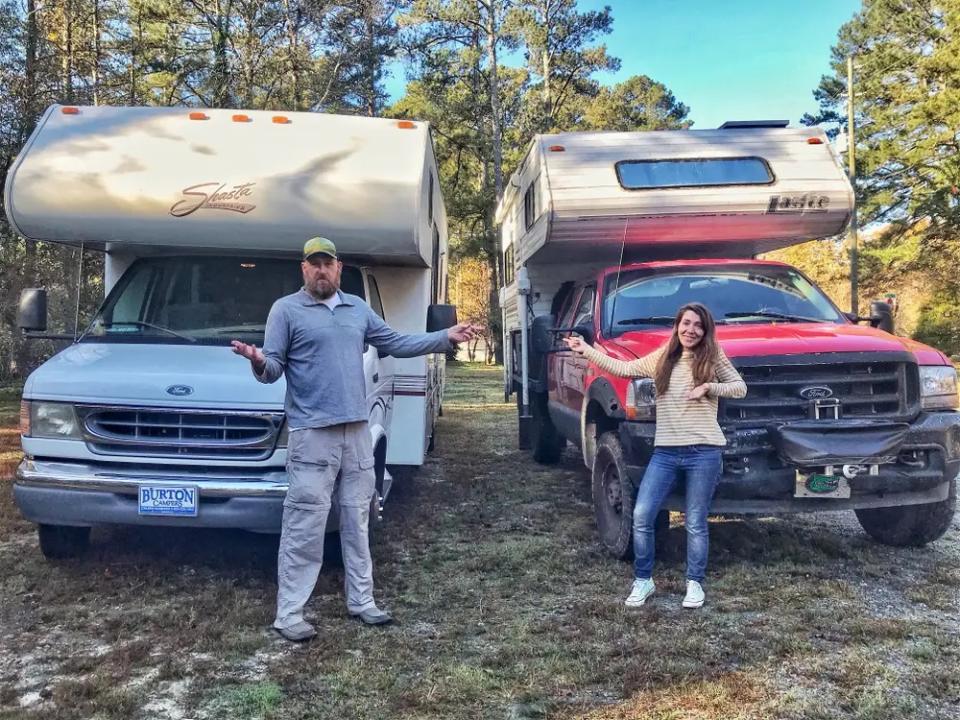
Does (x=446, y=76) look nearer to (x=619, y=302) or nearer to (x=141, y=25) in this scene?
(x=141, y=25)

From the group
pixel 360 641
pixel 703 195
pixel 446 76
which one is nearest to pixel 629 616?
pixel 360 641

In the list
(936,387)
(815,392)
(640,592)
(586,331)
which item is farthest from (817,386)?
(586,331)

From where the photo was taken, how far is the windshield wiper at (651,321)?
610 cm

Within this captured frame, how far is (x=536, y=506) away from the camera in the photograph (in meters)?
7.10

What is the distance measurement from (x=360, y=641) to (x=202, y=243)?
9.36 feet

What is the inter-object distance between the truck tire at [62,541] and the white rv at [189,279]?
0.01 metres

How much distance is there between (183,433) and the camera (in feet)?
15.2

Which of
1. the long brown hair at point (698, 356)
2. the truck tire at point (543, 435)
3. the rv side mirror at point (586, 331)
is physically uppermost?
the rv side mirror at point (586, 331)

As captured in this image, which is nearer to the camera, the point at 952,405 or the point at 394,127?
the point at 952,405

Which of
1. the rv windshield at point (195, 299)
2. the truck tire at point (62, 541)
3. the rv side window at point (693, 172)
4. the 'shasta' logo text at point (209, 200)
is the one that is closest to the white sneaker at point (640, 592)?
the rv windshield at point (195, 299)

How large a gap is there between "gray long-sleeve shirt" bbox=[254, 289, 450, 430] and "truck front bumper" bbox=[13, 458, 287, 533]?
608 millimetres

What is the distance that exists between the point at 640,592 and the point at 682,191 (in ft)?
12.4

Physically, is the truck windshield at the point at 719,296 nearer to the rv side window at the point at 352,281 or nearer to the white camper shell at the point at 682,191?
the white camper shell at the point at 682,191

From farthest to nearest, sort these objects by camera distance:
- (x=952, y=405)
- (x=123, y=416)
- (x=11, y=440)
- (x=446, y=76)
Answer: (x=446, y=76), (x=11, y=440), (x=952, y=405), (x=123, y=416)
